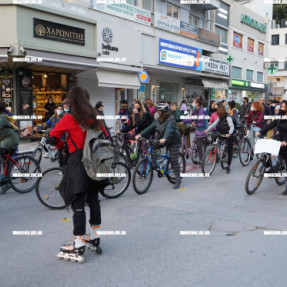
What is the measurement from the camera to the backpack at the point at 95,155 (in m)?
3.72

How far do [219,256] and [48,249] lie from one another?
1.98 metres

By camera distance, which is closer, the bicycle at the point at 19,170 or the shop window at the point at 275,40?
the bicycle at the point at 19,170

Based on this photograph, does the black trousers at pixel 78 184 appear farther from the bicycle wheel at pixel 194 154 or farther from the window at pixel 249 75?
the window at pixel 249 75

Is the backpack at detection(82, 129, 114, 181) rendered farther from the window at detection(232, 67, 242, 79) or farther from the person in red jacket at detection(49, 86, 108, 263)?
the window at detection(232, 67, 242, 79)

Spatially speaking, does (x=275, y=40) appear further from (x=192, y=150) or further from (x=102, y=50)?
(x=192, y=150)

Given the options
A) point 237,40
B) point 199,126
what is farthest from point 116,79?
point 237,40

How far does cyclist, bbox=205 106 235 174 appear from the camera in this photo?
8.88m

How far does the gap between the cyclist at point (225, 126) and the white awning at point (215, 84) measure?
1703cm

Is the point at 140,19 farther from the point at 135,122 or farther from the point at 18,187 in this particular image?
the point at 18,187

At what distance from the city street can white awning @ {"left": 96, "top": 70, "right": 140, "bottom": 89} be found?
10583mm

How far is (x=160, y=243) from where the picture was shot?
14.1 ft

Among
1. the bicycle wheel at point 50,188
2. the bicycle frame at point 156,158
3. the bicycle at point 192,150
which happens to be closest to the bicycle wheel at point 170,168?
the bicycle frame at point 156,158

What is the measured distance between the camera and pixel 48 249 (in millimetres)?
4125

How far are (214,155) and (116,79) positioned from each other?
392 inches
